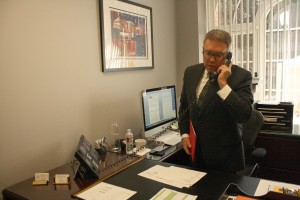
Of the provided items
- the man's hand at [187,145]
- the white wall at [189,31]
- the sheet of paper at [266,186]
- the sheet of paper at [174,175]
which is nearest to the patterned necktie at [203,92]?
the man's hand at [187,145]

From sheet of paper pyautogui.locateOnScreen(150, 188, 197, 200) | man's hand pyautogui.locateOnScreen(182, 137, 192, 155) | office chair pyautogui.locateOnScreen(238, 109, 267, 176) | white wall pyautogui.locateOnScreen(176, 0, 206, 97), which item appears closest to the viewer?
sheet of paper pyautogui.locateOnScreen(150, 188, 197, 200)

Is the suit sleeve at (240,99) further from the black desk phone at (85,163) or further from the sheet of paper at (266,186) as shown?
the black desk phone at (85,163)

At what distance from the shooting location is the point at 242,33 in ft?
10.7

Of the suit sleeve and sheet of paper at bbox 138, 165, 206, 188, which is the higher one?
the suit sleeve

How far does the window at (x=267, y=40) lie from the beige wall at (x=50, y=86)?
5.32ft

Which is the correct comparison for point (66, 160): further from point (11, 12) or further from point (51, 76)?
point (11, 12)

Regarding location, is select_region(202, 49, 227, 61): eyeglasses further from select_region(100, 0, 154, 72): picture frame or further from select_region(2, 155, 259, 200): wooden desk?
select_region(100, 0, 154, 72): picture frame

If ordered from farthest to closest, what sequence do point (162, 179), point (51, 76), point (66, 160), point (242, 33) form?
point (242, 33) < point (66, 160) < point (51, 76) < point (162, 179)

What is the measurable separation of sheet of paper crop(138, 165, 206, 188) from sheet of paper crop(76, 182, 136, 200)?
202mm

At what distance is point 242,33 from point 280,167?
163 centimetres

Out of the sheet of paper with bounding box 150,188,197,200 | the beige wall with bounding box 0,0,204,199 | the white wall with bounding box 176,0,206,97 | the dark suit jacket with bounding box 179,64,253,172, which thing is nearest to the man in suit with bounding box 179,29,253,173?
the dark suit jacket with bounding box 179,64,253,172

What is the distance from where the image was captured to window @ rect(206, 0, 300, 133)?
299cm

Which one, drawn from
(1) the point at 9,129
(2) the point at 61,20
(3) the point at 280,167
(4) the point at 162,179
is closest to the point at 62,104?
(1) the point at 9,129

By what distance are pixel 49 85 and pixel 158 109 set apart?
1.02 m
